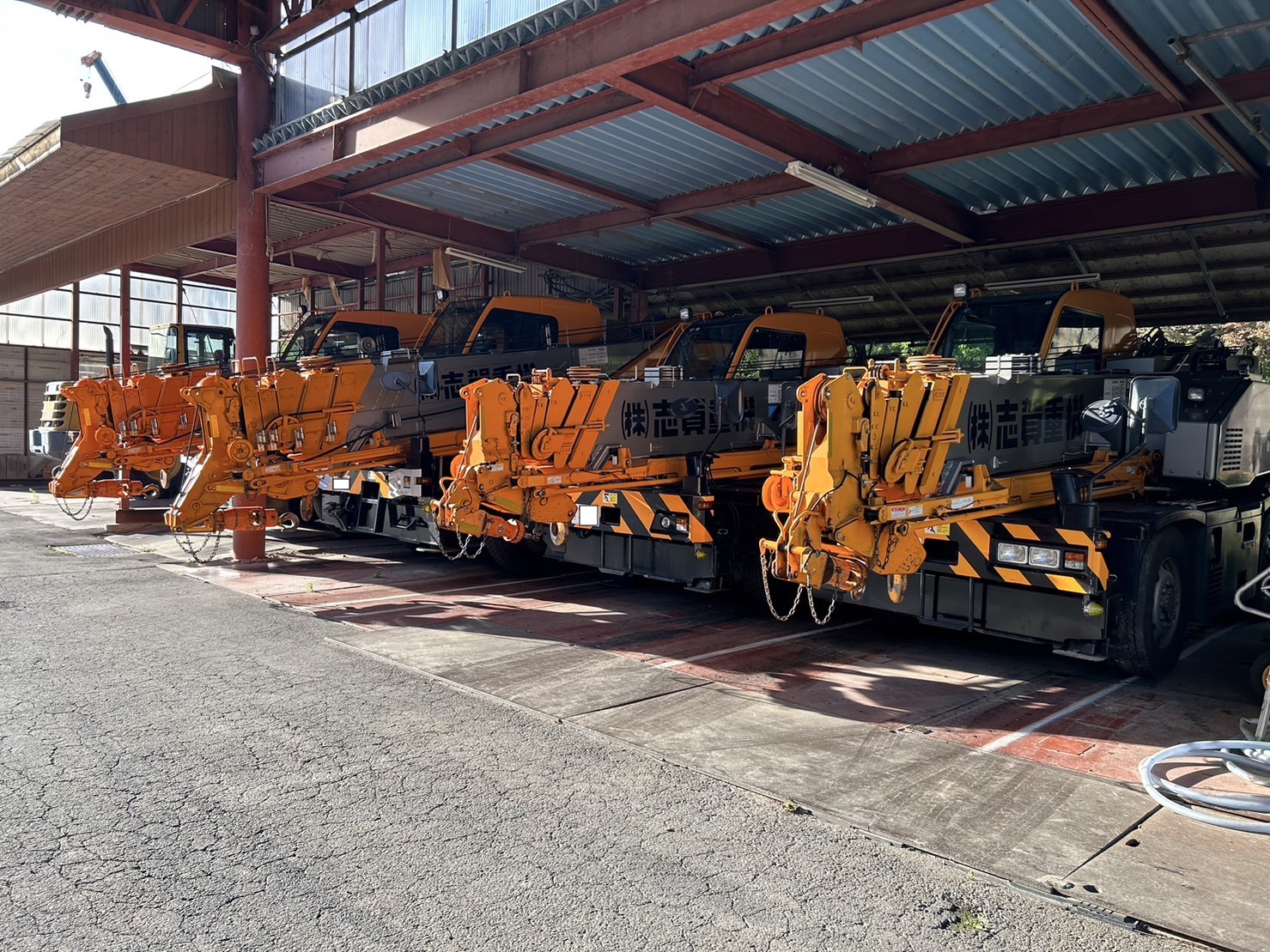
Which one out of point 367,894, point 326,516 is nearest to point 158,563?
point 326,516

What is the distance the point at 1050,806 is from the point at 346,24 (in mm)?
10585

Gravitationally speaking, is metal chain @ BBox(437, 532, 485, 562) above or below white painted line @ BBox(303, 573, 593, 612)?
above

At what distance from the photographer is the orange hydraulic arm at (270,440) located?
29.8ft

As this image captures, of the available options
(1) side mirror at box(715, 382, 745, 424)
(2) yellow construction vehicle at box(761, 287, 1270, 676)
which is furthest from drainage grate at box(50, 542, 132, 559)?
(2) yellow construction vehicle at box(761, 287, 1270, 676)

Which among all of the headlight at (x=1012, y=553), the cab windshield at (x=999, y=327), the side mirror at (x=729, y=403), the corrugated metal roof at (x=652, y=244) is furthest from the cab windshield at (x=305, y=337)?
the headlight at (x=1012, y=553)

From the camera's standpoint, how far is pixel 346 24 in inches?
413

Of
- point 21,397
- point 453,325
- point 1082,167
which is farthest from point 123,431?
point 21,397

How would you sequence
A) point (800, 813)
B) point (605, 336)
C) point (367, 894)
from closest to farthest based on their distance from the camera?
point (367, 894) < point (800, 813) < point (605, 336)

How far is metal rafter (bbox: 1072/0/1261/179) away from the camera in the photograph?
261 inches

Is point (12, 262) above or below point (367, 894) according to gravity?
above

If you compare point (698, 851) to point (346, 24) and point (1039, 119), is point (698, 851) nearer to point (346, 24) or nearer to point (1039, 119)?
point (1039, 119)

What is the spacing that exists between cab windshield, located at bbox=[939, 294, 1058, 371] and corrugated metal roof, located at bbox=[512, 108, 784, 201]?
10.6 feet

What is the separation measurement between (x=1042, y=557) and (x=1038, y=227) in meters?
7.31

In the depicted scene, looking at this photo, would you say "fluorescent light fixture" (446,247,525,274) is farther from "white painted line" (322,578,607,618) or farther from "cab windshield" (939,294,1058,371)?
"cab windshield" (939,294,1058,371)
